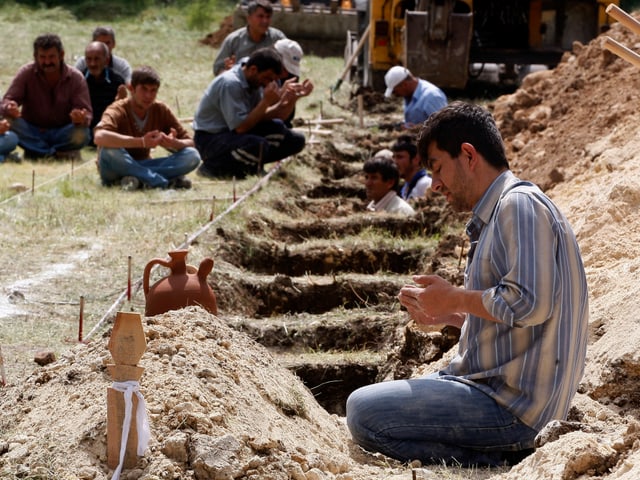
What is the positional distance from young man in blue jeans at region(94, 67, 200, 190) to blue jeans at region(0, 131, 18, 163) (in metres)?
1.74

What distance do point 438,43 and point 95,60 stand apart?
13.2 ft

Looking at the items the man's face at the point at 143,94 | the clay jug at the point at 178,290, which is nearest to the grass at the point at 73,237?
the clay jug at the point at 178,290

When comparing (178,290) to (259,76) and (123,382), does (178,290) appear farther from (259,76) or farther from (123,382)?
(259,76)

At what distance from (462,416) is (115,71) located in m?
9.59

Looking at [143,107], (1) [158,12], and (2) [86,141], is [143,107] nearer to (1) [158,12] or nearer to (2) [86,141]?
(2) [86,141]

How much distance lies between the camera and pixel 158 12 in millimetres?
25500

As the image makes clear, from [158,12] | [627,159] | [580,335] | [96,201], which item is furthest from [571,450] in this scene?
[158,12]

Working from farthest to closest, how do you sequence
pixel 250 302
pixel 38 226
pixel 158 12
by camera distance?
1. pixel 158 12
2. pixel 38 226
3. pixel 250 302

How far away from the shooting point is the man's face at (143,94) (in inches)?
381

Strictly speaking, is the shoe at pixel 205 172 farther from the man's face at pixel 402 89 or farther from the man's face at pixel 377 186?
the man's face at pixel 402 89

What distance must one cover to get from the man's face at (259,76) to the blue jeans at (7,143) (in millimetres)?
2728

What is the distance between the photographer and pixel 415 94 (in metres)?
11.2

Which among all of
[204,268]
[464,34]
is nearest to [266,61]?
[464,34]

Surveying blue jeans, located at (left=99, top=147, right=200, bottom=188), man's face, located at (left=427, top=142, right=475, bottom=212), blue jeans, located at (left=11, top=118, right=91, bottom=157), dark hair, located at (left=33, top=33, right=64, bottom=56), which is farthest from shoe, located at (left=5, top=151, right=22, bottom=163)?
man's face, located at (left=427, top=142, right=475, bottom=212)
